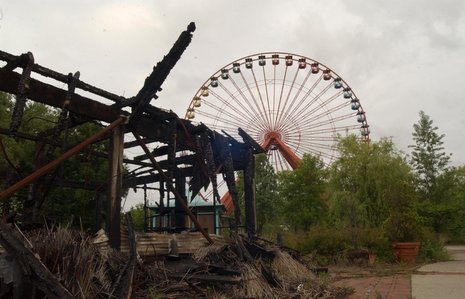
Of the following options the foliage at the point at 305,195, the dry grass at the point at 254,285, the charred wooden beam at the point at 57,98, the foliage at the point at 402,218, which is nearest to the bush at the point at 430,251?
the foliage at the point at 402,218

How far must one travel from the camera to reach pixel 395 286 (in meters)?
8.39

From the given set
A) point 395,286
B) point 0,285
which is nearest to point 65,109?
point 0,285

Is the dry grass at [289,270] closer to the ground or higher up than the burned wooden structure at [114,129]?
closer to the ground

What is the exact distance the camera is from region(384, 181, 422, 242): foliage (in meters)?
15.4

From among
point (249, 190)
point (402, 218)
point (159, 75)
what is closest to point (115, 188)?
point (159, 75)

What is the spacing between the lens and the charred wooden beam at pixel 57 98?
18.0 ft

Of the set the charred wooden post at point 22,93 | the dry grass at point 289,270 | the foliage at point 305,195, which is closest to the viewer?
the charred wooden post at point 22,93

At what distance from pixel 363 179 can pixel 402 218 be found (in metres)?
5.61

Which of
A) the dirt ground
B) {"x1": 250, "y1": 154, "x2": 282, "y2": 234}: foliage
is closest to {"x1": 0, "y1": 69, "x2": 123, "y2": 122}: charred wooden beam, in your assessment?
the dirt ground

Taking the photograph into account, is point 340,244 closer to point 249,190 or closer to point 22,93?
point 249,190

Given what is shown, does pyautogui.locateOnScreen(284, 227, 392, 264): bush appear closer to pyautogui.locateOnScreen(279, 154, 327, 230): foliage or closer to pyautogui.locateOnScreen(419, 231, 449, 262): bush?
pyautogui.locateOnScreen(419, 231, 449, 262): bush

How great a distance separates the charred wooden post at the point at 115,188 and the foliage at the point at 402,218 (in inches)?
479

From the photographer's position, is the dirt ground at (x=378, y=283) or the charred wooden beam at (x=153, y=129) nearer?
the dirt ground at (x=378, y=283)

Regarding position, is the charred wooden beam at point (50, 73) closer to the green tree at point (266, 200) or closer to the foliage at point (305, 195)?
the foliage at point (305, 195)
